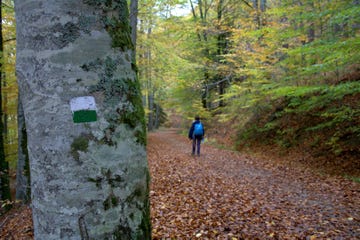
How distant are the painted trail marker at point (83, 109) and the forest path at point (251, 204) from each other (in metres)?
2.91

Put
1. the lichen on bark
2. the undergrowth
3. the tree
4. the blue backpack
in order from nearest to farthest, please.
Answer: the tree → the lichen on bark → the undergrowth → the blue backpack

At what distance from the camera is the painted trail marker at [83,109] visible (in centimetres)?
109

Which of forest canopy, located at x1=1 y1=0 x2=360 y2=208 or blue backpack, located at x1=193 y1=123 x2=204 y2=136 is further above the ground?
forest canopy, located at x1=1 y1=0 x2=360 y2=208

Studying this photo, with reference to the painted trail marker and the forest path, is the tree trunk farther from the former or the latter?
the painted trail marker

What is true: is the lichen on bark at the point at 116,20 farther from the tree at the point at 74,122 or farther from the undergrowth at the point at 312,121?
the undergrowth at the point at 312,121

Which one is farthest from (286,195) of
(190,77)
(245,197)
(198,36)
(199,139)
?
(198,36)

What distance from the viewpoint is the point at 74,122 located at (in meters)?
1.09

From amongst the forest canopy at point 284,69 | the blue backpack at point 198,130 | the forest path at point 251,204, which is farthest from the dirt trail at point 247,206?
the forest canopy at point 284,69

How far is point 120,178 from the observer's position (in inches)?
45.3

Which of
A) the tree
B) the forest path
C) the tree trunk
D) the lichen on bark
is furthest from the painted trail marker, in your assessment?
the tree trunk

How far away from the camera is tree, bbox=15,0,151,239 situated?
108cm

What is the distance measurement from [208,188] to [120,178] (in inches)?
202

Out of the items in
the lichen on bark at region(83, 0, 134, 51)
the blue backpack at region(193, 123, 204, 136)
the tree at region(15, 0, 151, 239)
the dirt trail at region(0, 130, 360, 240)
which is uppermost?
the lichen on bark at region(83, 0, 134, 51)

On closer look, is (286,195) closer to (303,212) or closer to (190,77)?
(303,212)
